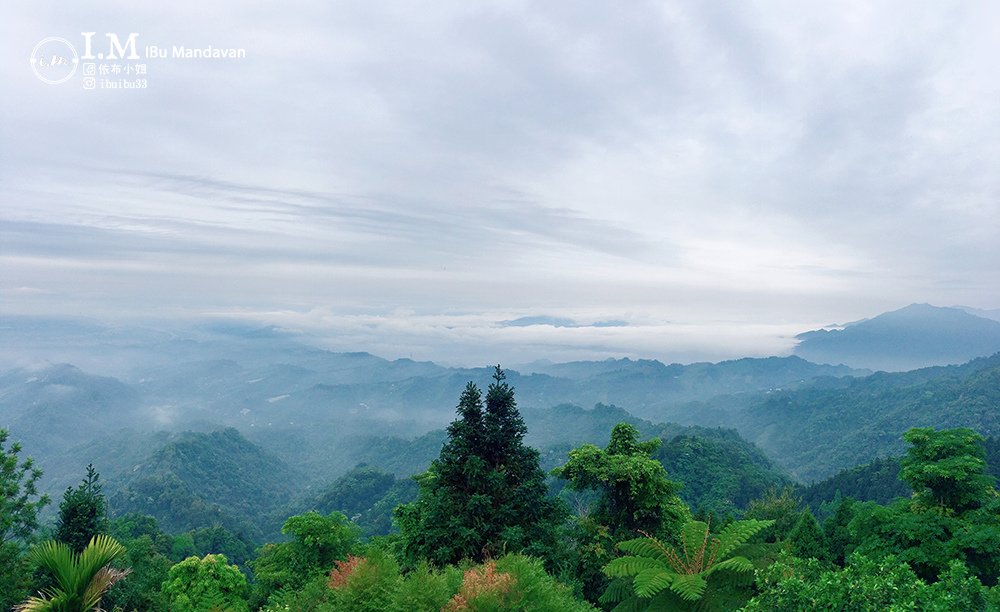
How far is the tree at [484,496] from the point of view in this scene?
1602cm

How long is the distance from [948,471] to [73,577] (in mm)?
24635

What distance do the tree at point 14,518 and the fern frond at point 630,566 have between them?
2054 cm

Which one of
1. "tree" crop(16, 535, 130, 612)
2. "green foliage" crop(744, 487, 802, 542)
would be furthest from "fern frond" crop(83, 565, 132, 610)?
"green foliage" crop(744, 487, 802, 542)

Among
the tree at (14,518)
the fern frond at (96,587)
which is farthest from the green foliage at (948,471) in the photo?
the tree at (14,518)

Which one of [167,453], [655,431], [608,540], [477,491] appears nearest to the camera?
[477,491]

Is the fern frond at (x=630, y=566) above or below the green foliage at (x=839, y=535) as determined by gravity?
above

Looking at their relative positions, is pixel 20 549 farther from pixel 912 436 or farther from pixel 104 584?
pixel 912 436

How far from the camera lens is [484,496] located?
16.1 metres

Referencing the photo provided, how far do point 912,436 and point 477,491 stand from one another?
55.0 feet

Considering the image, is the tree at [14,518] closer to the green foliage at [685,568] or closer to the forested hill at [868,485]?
the green foliage at [685,568]

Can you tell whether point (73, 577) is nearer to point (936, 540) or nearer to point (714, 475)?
point (936, 540)

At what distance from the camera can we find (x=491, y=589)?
737 cm

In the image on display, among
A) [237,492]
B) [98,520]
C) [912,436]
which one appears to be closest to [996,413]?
[912,436]

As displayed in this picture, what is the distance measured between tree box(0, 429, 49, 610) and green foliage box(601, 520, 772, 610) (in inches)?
826
